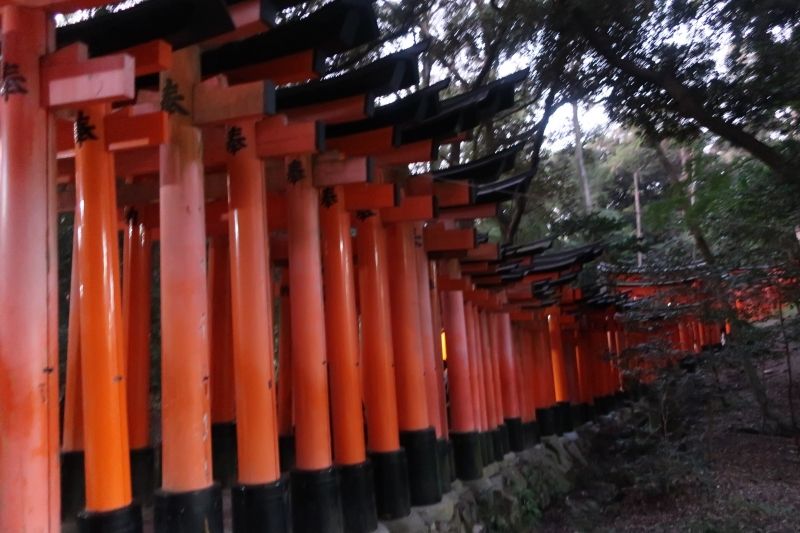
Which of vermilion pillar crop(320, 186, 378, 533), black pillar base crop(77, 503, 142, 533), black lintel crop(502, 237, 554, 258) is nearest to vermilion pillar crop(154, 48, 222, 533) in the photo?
black pillar base crop(77, 503, 142, 533)

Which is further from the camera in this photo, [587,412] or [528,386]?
[587,412]

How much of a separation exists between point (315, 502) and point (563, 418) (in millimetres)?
10452

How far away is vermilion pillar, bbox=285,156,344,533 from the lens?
212 inches

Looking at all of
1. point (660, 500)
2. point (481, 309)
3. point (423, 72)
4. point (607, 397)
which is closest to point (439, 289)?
point (481, 309)

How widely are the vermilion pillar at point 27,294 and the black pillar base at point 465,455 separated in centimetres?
591

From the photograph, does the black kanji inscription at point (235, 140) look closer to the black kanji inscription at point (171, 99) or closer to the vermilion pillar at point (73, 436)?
the black kanji inscription at point (171, 99)

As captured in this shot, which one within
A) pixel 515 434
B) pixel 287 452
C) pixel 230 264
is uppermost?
pixel 230 264

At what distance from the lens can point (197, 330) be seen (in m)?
4.39

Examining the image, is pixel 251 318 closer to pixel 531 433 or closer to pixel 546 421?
pixel 531 433

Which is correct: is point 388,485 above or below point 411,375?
below

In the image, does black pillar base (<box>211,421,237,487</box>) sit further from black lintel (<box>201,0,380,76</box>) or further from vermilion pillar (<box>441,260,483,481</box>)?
black lintel (<box>201,0,380,76</box>)

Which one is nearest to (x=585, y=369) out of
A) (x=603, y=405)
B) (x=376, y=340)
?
(x=603, y=405)

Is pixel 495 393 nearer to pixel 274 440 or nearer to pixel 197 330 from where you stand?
pixel 274 440

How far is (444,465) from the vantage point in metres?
7.87
